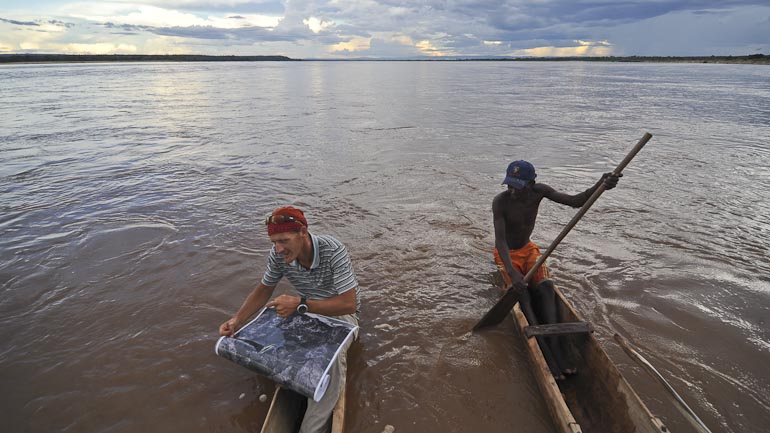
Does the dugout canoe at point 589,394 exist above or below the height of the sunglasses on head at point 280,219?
below

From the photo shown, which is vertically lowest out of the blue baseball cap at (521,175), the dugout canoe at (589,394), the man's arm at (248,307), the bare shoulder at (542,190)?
the dugout canoe at (589,394)

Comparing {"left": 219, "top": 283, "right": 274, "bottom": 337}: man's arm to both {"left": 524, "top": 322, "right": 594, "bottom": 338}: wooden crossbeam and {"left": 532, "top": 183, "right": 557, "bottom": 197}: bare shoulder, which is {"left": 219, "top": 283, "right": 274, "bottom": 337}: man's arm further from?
{"left": 532, "top": 183, "right": 557, "bottom": 197}: bare shoulder

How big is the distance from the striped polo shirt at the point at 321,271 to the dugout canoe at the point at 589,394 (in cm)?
189

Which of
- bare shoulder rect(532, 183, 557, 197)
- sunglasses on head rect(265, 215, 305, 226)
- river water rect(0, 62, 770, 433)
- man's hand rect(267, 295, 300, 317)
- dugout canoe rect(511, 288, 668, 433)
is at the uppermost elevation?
sunglasses on head rect(265, 215, 305, 226)

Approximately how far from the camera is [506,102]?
2642cm

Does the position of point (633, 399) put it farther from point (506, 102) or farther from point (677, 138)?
point (506, 102)

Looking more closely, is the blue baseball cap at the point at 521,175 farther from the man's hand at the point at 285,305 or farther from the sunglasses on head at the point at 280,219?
the man's hand at the point at 285,305

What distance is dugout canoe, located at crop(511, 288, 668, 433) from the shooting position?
287cm

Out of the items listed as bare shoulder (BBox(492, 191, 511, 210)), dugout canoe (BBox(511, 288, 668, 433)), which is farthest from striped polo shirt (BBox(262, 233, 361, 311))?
bare shoulder (BBox(492, 191, 511, 210))

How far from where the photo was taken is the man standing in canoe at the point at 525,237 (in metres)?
4.12

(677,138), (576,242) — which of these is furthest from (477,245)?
(677,138)

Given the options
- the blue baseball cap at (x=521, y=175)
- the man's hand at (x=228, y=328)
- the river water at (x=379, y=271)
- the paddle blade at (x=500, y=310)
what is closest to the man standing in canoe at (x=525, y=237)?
the blue baseball cap at (x=521, y=175)

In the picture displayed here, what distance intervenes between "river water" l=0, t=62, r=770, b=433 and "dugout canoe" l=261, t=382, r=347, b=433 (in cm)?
49

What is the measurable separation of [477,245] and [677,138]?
41.1 feet
